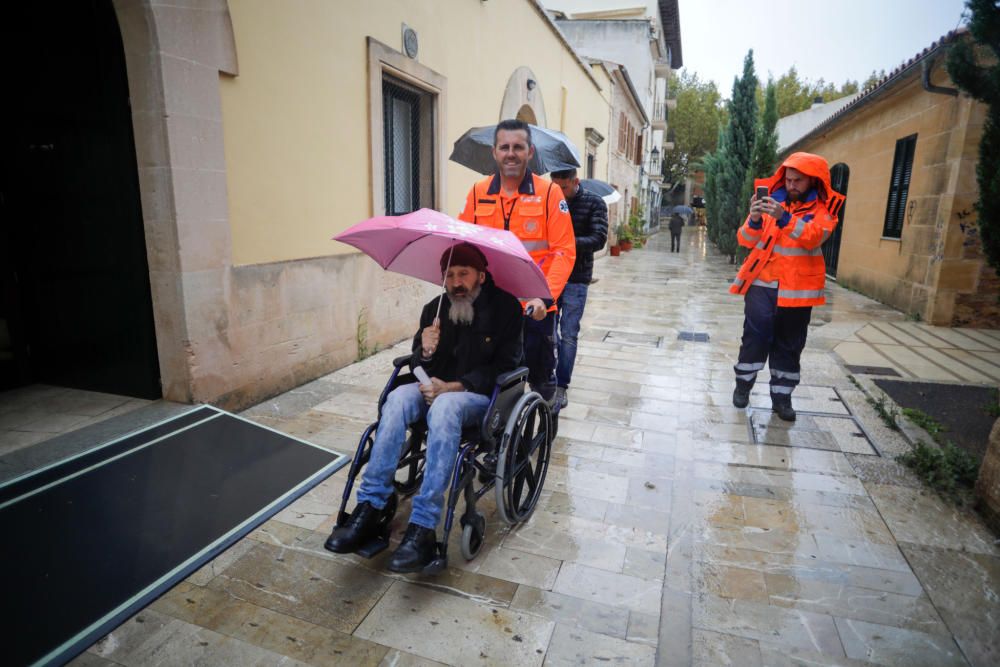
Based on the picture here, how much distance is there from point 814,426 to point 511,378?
2860 millimetres

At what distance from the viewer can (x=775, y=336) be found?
445 cm

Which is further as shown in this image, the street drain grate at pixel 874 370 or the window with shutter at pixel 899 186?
the window with shutter at pixel 899 186

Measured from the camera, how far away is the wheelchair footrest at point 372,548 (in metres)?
2.39

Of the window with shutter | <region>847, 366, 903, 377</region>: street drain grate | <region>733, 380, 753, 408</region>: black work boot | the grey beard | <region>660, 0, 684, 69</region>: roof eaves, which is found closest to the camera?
the grey beard

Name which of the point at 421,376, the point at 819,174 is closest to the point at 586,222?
the point at 819,174

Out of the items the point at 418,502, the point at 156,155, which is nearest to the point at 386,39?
the point at 156,155

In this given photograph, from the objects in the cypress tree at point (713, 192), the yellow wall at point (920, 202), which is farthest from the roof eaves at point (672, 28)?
the yellow wall at point (920, 202)

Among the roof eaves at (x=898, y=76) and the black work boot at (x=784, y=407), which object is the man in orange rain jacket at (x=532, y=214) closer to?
the black work boot at (x=784, y=407)

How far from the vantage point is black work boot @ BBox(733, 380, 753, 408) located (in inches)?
185

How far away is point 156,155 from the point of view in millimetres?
3699

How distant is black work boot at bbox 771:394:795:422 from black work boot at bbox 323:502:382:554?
3291 millimetres

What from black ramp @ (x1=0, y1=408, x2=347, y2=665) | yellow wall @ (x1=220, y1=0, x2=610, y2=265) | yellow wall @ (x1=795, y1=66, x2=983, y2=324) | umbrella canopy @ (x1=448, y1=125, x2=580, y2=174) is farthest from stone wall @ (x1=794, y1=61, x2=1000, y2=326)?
black ramp @ (x1=0, y1=408, x2=347, y2=665)

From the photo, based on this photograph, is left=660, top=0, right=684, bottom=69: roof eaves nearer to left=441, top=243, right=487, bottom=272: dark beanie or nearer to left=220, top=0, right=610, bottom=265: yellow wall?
left=220, top=0, right=610, bottom=265: yellow wall

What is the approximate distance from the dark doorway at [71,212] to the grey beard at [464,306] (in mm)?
2401
